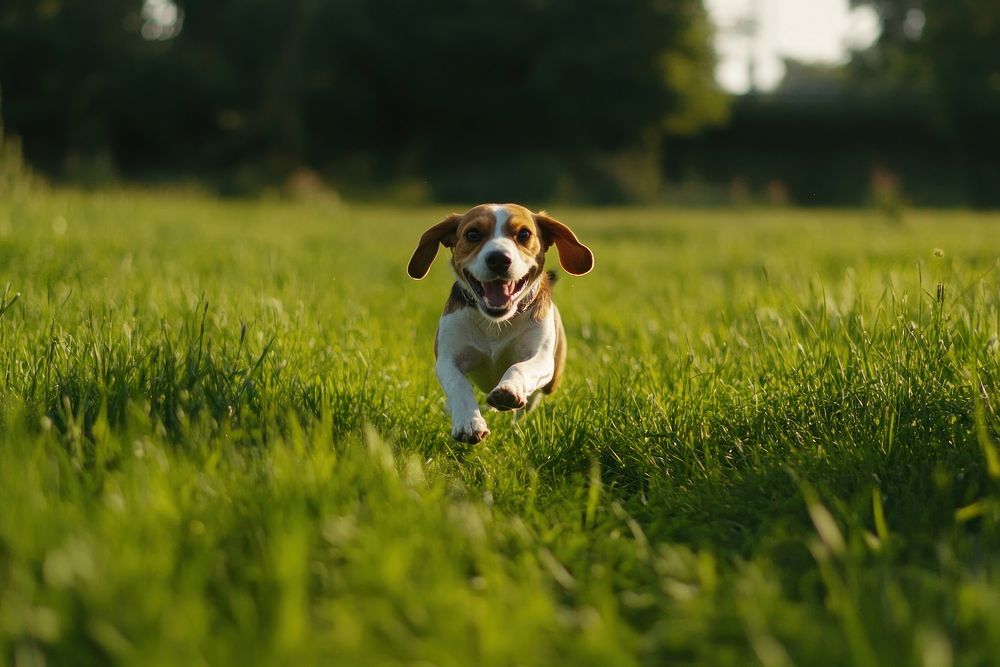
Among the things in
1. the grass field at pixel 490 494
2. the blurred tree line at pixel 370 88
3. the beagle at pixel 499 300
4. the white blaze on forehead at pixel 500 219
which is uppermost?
the blurred tree line at pixel 370 88

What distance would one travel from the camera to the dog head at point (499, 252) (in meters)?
3.62

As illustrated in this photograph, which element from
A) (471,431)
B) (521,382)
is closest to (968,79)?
(521,382)

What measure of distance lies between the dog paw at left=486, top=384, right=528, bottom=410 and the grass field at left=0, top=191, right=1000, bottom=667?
198mm

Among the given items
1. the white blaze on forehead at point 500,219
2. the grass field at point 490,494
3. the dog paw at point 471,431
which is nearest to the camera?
the grass field at point 490,494

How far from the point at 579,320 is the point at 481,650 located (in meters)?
Answer: 4.36

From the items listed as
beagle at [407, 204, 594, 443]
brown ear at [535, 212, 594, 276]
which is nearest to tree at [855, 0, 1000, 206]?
brown ear at [535, 212, 594, 276]

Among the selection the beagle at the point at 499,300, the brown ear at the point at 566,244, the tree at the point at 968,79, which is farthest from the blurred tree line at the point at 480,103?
the beagle at the point at 499,300

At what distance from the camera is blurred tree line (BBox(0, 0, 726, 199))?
3403cm

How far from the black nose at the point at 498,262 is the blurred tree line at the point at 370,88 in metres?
29.1

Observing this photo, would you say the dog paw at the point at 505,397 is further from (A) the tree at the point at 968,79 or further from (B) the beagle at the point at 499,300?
(A) the tree at the point at 968,79

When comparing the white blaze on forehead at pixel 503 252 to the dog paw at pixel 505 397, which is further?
the white blaze on forehead at pixel 503 252

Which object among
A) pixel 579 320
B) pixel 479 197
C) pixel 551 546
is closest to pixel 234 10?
pixel 479 197

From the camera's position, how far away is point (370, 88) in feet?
126

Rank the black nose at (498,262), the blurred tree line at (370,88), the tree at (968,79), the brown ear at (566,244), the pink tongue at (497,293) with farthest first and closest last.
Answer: the tree at (968,79)
the blurred tree line at (370,88)
the brown ear at (566,244)
the pink tongue at (497,293)
the black nose at (498,262)
